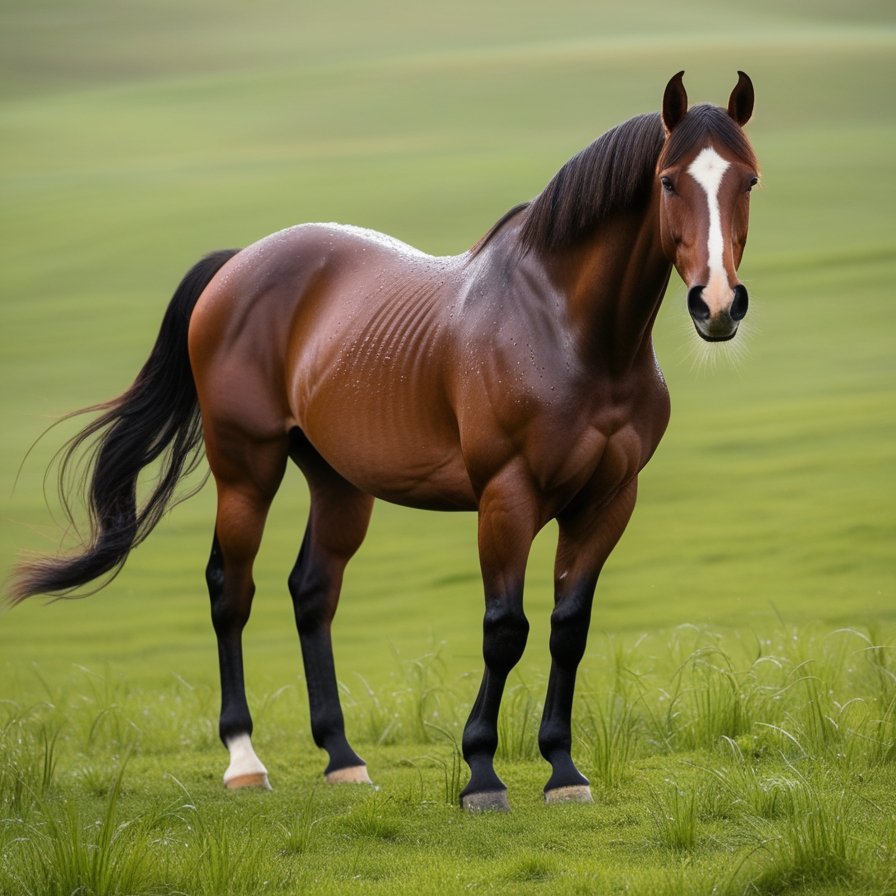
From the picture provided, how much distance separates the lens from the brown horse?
13.6 ft

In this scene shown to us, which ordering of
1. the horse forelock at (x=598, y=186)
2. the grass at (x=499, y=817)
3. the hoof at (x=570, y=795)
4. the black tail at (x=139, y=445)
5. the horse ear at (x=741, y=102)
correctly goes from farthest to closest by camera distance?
the black tail at (x=139, y=445) < the hoof at (x=570, y=795) < the horse forelock at (x=598, y=186) < the horse ear at (x=741, y=102) < the grass at (x=499, y=817)

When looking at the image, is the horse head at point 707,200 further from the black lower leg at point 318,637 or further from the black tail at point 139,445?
the black tail at point 139,445

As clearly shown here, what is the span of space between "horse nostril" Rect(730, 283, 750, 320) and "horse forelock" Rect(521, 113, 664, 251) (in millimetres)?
581

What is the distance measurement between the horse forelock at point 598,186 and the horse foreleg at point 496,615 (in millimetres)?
805

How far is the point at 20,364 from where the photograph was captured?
38.0 ft

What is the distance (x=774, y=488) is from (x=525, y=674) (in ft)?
10.9

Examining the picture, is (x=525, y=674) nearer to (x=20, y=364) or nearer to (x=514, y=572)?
(x=514, y=572)

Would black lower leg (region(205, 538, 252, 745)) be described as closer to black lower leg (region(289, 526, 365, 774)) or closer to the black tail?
black lower leg (region(289, 526, 365, 774))

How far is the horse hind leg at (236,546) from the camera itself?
17.9 ft

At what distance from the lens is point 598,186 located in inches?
167

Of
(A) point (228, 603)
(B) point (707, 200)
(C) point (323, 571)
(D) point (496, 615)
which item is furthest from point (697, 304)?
(A) point (228, 603)

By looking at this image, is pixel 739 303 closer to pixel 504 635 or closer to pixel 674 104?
pixel 674 104

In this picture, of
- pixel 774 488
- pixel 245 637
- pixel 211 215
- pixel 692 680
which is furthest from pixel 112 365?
pixel 692 680

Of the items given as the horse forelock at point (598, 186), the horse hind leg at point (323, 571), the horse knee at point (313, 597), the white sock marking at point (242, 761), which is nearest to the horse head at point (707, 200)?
the horse forelock at point (598, 186)
